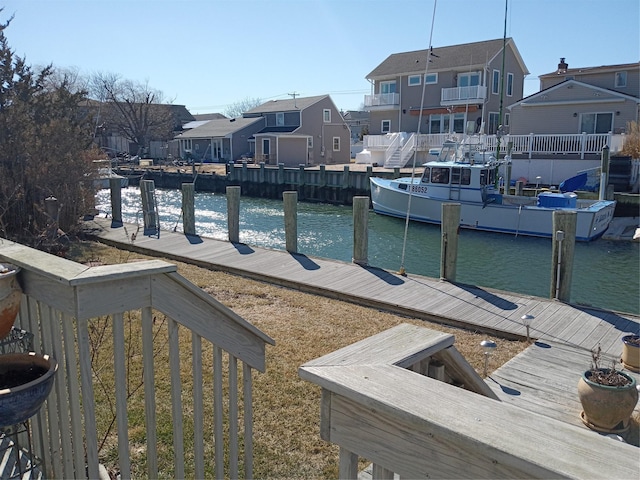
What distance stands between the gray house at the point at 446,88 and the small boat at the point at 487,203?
13386mm

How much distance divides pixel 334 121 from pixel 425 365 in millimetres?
43995

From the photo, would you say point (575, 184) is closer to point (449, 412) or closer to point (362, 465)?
point (362, 465)

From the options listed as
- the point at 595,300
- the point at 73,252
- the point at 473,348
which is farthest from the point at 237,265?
the point at 595,300

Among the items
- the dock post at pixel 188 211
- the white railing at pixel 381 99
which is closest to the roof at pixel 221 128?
the white railing at pixel 381 99

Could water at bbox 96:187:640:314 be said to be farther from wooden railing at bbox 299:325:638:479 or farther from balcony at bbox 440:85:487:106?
balcony at bbox 440:85:487:106

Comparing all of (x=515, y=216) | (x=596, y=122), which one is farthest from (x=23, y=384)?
(x=596, y=122)

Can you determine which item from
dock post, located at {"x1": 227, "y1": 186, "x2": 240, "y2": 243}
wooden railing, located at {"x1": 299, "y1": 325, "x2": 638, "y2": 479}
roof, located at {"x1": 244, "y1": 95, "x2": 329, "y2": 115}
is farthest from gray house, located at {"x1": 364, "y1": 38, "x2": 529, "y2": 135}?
wooden railing, located at {"x1": 299, "y1": 325, "x2": 638, "y2": 479}

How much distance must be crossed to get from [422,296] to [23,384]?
6781mm

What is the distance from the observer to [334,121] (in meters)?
44.6

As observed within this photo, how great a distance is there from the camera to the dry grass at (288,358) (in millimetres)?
3615

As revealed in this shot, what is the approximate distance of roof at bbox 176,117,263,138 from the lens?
148 feet

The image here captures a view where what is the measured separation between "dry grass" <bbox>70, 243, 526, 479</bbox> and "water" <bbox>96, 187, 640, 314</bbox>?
585 centimetres

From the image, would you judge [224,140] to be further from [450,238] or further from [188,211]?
[450,238]

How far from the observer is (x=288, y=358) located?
5.37 meters
